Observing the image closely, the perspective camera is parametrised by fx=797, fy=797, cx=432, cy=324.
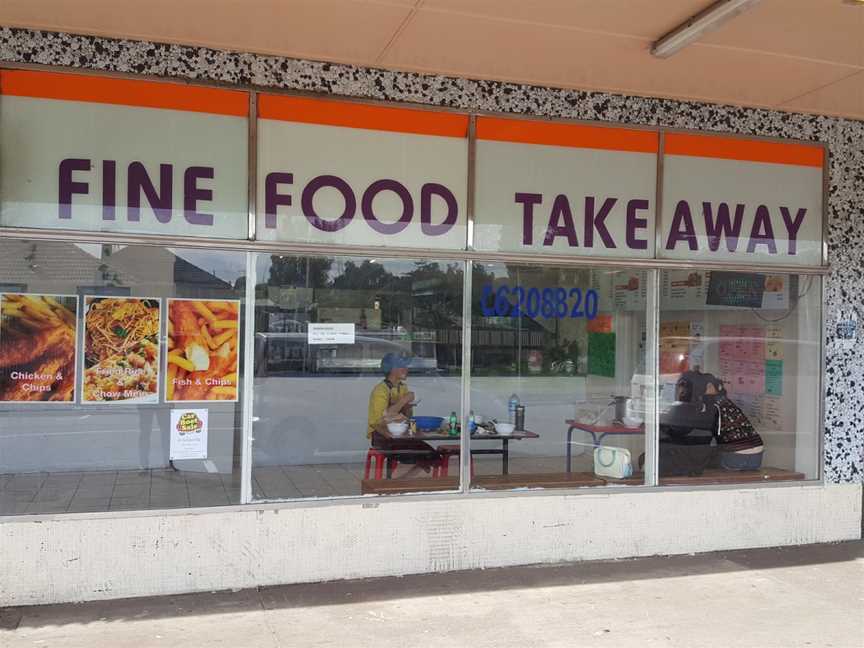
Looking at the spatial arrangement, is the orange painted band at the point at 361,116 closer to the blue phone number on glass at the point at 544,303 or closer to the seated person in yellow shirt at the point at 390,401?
the blue phone number on glass at the point at 544,303

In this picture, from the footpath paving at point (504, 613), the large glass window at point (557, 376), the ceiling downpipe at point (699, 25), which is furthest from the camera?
the large glass window at point (557, 376)

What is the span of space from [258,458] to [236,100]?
2392 millimetres

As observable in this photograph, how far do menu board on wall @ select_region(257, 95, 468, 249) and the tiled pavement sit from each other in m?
1.68

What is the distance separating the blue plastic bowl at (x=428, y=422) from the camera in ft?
20.1

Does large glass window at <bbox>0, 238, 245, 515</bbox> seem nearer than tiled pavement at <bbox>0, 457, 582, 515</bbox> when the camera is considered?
Yes

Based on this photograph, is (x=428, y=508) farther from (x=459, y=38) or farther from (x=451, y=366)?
(x=459, y=38)

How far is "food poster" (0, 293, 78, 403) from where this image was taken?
4.91 meters

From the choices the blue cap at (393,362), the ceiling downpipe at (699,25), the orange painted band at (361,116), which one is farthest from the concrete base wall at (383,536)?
the ceiling downpipe at (699,25)

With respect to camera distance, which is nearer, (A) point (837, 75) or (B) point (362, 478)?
(A) point (837, 75)

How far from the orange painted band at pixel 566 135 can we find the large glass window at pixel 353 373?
1028 millimetres

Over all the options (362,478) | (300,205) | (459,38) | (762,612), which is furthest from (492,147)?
(762,612)

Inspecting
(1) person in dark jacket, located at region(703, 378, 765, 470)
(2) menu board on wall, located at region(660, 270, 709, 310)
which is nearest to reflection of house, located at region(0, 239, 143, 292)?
(2) menu board on wall, located at region(660, 270, 709, 310)

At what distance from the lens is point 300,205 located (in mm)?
5391

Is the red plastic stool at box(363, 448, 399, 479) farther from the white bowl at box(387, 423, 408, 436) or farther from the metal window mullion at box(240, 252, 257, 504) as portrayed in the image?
the metal window mullion at box(240, 252, 257, 504)
